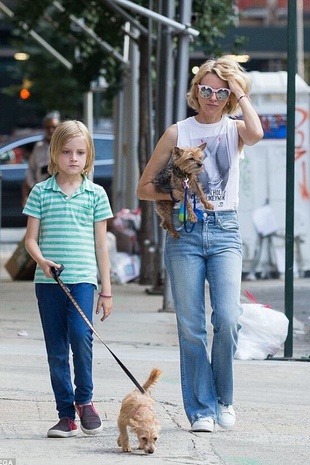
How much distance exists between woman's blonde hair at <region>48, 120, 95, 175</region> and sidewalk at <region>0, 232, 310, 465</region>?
134 centimetres

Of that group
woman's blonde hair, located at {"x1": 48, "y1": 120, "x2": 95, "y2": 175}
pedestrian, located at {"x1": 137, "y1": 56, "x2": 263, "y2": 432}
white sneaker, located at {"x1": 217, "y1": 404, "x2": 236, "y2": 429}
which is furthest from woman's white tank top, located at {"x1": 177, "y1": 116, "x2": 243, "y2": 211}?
white sneaker, located at {"x1": 217, "y1": 404, "x2": 236, "y2": 429}

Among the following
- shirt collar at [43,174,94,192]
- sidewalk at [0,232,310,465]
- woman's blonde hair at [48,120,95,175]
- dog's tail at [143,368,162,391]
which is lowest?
sidewalk at [0,232,310,465]

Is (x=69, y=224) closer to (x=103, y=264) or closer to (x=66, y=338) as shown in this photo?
(x=103, y=264)

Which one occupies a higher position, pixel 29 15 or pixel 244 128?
pixel 29 15

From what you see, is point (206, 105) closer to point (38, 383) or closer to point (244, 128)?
point (244, 128)

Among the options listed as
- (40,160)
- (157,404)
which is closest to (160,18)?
(40,160)

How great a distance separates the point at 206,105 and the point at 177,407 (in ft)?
6.02

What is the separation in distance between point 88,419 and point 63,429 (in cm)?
13

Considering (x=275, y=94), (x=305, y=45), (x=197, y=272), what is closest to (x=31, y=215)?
(x=197, y=272)

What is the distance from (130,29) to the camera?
15.8m

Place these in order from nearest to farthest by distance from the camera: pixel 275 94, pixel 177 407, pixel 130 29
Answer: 1. pixel 177 407
2. pixel 275 94
3. pixel 130 29

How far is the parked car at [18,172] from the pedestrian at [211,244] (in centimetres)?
1726

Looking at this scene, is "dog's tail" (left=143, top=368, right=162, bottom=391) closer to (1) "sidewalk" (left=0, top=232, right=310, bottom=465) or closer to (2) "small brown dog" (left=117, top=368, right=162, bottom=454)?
(2) "small brown dog" (left=117, top=368, right=162, bottom=454)

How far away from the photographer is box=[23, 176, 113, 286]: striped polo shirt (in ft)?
19.2
